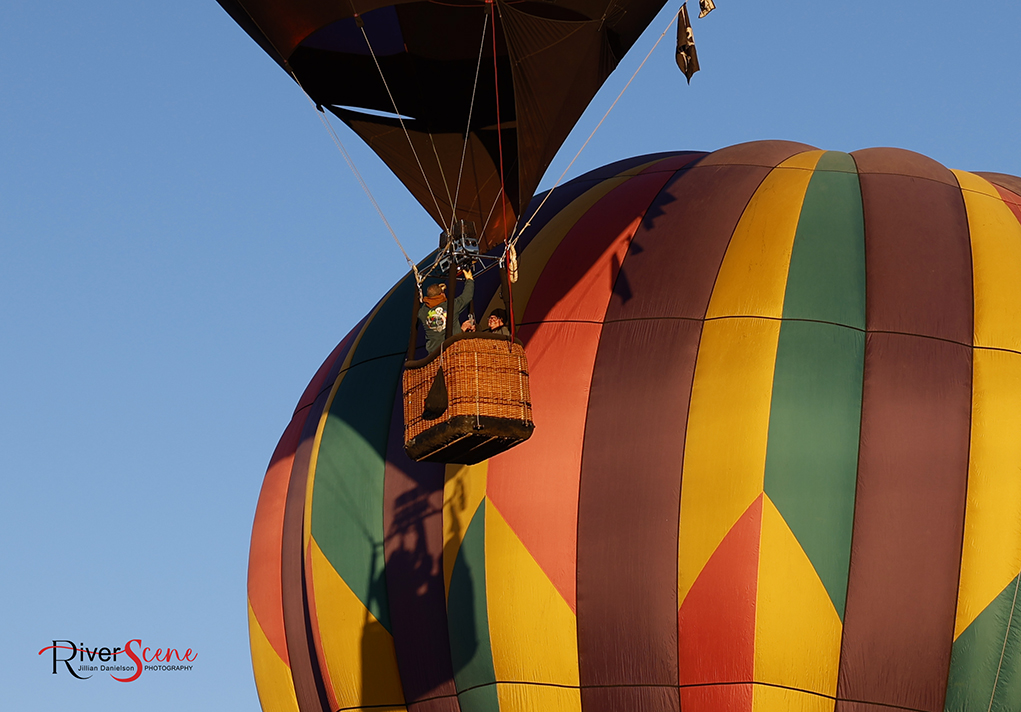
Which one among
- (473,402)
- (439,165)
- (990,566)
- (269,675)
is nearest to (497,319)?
(473,402)

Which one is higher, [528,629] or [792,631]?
[528,629]

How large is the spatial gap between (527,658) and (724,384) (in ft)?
6.80

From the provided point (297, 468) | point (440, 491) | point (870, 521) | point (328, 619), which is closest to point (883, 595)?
point (870, 521)

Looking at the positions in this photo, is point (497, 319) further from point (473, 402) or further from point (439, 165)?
point (439, 165)

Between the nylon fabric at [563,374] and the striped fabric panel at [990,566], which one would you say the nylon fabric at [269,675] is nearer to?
the nylon fabric at [563,374]

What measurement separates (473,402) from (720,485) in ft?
6.04

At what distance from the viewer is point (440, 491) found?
10.9m

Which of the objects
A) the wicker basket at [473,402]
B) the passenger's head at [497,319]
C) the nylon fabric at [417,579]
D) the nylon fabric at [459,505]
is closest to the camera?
the wicker basket at [473,402]

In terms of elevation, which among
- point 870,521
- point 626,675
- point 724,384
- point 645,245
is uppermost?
point 645,245

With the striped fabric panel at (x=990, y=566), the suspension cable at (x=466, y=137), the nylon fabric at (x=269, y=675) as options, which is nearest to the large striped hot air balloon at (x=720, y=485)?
the striped fabric panel at (x=990, y=566)

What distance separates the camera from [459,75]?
37.4ft

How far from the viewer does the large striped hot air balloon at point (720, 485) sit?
989 centimetres

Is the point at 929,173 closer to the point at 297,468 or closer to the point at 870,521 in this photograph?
the point at 870,521

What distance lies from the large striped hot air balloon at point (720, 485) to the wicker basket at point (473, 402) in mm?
1273
